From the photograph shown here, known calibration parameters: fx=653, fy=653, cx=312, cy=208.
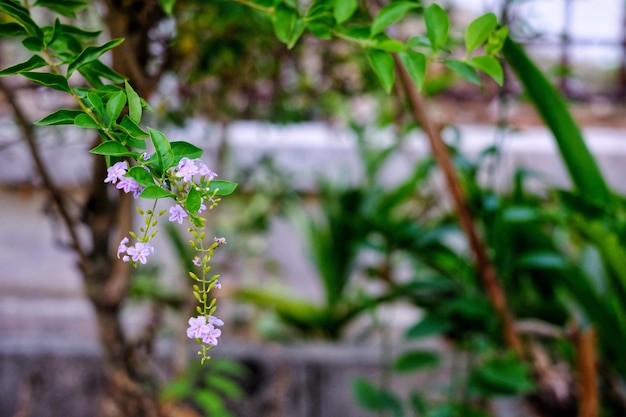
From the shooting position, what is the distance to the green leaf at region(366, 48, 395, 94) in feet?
1.70

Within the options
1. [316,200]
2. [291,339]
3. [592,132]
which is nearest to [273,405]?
[291,339]

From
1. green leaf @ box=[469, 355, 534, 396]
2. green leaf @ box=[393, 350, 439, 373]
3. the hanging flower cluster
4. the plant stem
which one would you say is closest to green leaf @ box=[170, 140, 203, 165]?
the hanging flower cluster

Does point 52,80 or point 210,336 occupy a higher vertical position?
point 52,80

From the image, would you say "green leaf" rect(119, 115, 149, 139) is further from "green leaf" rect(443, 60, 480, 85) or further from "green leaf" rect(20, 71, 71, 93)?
"green leaf" rect(443, 60, 480, 85)

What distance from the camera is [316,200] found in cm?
221

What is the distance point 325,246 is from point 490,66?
1367mm

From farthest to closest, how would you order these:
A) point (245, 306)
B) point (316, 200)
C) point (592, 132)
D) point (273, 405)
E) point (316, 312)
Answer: point (592, 132) < point (316, 200) < point (245, 306) < point (316, 312) < point (273, 405)

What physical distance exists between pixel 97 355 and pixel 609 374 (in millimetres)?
1147

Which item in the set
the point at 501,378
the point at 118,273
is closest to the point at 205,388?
the point at 118,273

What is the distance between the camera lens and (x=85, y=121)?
41cm

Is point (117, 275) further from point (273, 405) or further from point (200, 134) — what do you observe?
point (200, 134)

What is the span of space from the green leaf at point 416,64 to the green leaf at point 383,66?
1cm

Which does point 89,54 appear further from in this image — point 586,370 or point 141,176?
point 586,370

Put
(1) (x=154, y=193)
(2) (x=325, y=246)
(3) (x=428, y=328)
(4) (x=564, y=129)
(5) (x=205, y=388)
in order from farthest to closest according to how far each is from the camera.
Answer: (2) (x=325, y=246) < (5) (x=205, y=388) < (3) (x=428, y=328) < (4) (x=564, y=129) < (1) (x=154, y=193)
